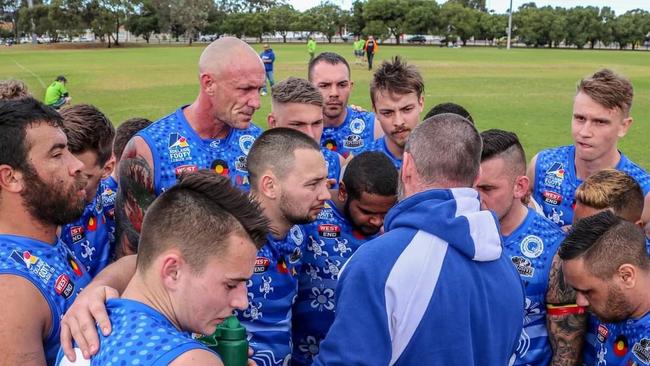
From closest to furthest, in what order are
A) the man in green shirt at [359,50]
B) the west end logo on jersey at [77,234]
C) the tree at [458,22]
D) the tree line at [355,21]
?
the west end logo on jersey at [77,234], the man in green shirt at [359,50], the tree line at [355,21], the tree at [458,22]

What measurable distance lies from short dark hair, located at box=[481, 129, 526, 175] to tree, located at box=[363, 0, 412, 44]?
93268 mm

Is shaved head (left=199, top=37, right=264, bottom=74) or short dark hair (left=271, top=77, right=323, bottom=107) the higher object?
shaved head (left=199, top=37, right=264, bottom=74)

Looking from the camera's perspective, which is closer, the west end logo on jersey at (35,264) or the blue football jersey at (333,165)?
the west end logo on jersey at (35,264)

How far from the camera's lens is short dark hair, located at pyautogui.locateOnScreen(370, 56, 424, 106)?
5.43 meters

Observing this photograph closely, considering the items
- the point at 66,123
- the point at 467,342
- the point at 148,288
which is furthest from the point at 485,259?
the point at 66,123

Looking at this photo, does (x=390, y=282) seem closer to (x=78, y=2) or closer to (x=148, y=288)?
(x=148, y=288)

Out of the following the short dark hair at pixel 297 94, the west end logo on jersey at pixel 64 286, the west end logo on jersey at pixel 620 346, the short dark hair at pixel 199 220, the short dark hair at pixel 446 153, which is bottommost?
the west end logo on jersey at pixel 620 346

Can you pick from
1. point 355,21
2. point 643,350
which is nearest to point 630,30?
point 355,21

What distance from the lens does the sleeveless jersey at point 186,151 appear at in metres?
4.68

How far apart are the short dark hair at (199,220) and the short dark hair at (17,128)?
0.97 meters

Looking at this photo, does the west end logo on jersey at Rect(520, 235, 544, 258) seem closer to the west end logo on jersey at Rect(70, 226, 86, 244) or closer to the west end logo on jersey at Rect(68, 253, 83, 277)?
the west end logo on jersey at Rect(68, 253, 83, 277)

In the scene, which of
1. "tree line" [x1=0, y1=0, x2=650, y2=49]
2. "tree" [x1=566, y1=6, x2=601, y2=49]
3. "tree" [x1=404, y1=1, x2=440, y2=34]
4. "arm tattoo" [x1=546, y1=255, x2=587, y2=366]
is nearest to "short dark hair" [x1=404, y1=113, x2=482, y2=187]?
"arm tattoo" [x1=546, y1=255, x2=587, y2=366]

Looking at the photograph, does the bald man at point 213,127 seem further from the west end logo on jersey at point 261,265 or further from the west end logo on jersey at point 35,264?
the west end logo on jersey at point 35,264

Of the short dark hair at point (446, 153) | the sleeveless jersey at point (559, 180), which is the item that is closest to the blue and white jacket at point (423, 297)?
the short dark hair at point (446, 153)
